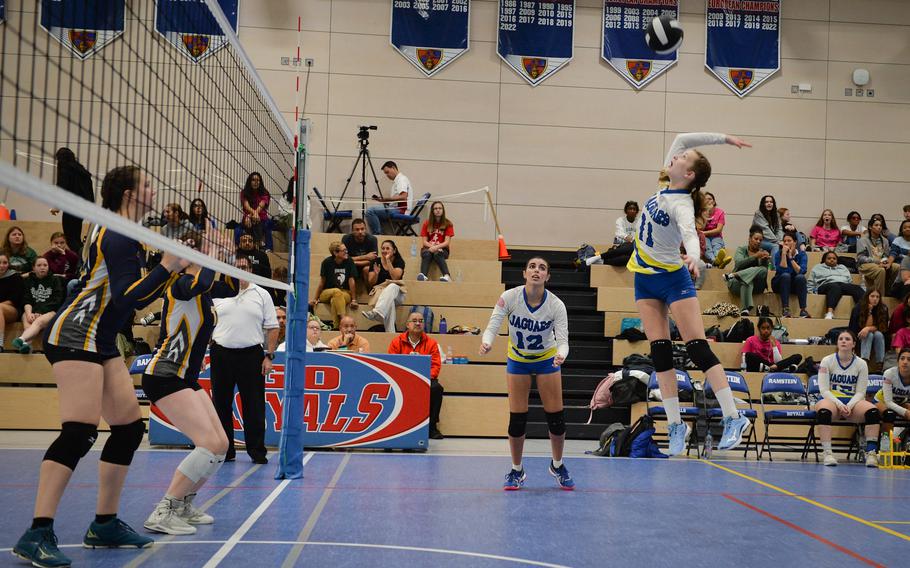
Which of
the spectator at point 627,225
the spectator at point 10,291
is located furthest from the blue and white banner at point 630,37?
the spectator at point 10,291

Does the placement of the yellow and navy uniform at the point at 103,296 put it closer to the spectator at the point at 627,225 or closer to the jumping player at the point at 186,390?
the jumping player at the point at 186,390

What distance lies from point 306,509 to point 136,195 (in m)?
2.93

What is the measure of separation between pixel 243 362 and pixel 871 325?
9683 mm

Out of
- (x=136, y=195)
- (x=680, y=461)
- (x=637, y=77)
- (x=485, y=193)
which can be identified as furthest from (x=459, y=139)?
(x=136, y=195)

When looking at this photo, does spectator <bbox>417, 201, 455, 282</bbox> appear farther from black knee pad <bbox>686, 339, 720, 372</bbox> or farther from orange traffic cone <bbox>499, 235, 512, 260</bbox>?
black knee pad <bbox>686, 339, 720, 372</bbox>

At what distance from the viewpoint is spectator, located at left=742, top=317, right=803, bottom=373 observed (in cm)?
1241

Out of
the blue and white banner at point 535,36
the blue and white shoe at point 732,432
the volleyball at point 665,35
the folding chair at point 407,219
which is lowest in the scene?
the blue and white shoe at point 732,432

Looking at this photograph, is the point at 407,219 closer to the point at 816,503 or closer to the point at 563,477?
the point at 563,477

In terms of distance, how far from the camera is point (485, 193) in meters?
17.1

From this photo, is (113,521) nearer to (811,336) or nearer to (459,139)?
(811,336)

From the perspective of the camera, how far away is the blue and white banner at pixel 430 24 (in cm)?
1698

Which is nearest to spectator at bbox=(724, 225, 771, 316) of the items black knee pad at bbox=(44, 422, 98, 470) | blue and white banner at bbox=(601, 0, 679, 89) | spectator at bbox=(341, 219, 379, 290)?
blue and white banner at bbox=(601, 0, 679, 89)

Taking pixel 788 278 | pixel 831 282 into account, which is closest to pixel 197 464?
pixel 788 278

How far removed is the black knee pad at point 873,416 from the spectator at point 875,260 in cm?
401
